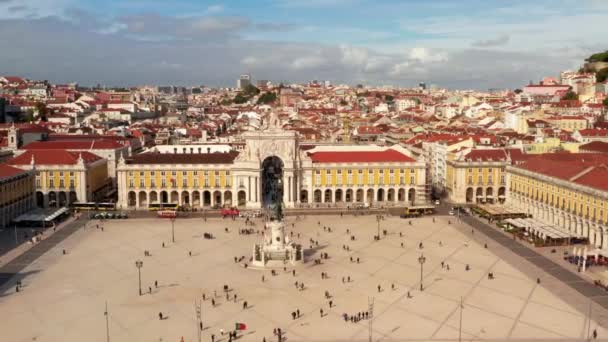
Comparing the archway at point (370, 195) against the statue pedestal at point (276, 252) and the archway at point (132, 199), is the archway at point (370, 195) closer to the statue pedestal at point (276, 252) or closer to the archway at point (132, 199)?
the archway at point (132, 199)

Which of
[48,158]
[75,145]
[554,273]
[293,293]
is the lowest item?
[293,293]

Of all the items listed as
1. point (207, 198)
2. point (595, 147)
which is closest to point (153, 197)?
point (207, 198)

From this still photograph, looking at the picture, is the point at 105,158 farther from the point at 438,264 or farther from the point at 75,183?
the point at 438,264

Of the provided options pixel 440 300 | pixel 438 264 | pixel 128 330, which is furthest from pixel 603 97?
pixel 128 330

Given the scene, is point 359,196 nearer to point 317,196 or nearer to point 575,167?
point 317,196

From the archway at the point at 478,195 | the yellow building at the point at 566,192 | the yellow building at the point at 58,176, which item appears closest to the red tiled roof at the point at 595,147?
the yellow building at the point at 566,192

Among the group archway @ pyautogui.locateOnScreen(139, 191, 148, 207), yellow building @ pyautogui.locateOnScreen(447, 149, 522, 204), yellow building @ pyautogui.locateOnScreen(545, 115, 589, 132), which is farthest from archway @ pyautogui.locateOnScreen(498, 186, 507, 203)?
archway @ pyautogui.locateOnScreen(139, 191, 148, 207)
